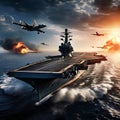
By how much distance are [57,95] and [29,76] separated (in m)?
5.31

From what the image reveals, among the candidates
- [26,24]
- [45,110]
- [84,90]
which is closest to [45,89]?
[45,110]

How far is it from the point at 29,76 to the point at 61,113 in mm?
6057

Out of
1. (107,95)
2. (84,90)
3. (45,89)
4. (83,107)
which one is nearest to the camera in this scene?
(83,107)

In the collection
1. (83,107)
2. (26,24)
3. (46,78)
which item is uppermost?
(26,24)

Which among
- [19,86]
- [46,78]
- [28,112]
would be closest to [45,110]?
[28,112]

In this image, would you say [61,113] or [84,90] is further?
[84,90]

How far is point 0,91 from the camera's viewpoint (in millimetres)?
32562

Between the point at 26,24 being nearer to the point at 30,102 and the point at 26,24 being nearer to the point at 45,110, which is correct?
the point at 30,102

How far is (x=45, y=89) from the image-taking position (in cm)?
2808

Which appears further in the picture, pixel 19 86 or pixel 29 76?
pixel 19 86

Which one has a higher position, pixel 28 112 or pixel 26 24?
pixel 26 24

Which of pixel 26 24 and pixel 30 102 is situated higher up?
pixel 26 24

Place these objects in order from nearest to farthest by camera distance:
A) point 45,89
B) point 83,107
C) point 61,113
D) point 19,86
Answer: point 61,113, point 83,107, point 45,89, point 19,86

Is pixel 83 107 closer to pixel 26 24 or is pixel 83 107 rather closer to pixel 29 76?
pixel 29 76
